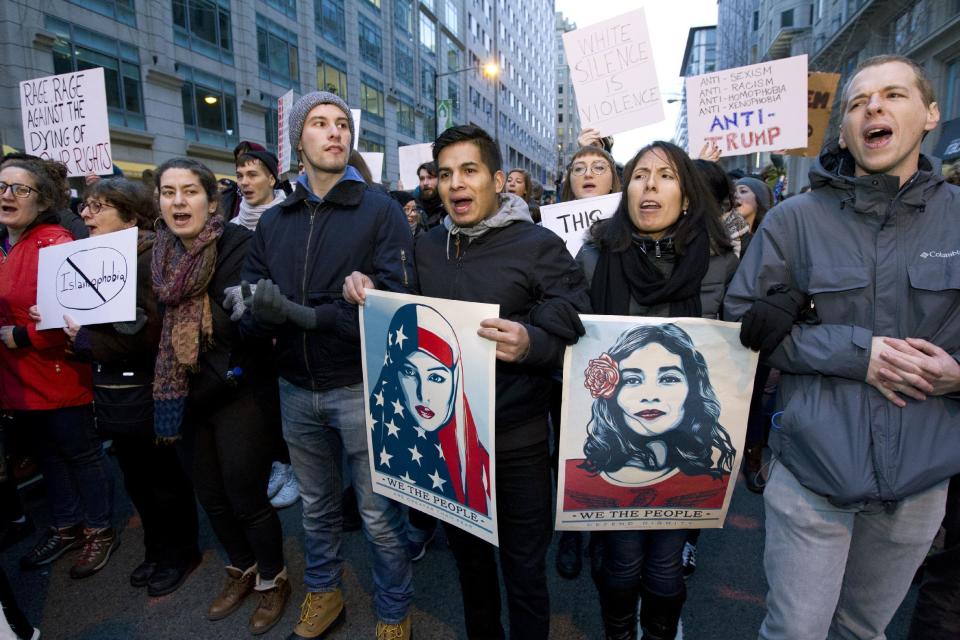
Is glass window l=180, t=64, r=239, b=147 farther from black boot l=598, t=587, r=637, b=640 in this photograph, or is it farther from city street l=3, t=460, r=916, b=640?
black boot l=598, t=587, r=637, b=640

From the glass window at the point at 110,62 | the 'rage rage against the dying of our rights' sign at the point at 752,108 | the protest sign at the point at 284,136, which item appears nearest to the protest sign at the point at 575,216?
the 'rage rage against the dying of our rights' sign at the point at 752,108

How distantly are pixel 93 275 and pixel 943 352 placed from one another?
3445 millimetres

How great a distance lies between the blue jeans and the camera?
2.37 m

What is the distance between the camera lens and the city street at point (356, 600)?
2.70m

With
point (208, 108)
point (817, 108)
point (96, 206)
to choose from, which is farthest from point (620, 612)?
point (208, 108)

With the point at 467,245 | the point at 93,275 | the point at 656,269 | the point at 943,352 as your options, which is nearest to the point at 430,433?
the point at 467,245

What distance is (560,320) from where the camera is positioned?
1859mm

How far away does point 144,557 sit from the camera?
3371 millimetres

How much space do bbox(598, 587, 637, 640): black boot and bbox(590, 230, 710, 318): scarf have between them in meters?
1.15

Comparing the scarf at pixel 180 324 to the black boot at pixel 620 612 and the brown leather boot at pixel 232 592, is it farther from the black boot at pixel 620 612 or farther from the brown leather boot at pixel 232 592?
the black boot at pixel 620 612

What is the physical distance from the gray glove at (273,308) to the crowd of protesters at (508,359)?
11 mm

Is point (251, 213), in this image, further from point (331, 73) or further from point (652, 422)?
point (331, 73)

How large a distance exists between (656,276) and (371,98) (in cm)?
3135

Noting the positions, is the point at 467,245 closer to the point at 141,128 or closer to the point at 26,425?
the point at 26,425
